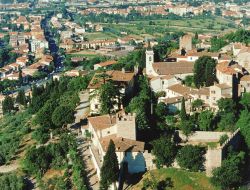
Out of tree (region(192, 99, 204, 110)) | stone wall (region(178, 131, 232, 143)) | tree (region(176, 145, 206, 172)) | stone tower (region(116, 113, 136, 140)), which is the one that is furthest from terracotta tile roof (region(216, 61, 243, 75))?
stone tower (region(116, 113, 136, 140))

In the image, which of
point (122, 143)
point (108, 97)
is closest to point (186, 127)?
point (122, 143)

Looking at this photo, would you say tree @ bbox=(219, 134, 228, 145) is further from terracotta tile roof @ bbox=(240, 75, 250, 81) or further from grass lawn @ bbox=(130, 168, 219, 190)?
terracotta tile roof @ bbox=(240, 75, 250, 81)

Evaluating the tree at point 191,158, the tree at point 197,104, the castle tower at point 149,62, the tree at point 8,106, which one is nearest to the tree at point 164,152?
the tree at point 191,158

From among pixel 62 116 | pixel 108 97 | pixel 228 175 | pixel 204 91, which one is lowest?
pixel 228 175

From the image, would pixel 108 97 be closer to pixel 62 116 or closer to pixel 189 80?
pixel 62 116

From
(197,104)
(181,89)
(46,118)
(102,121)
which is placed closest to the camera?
(102,121)

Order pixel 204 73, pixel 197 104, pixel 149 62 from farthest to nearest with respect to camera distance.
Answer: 1. pixel 149 62
2. pixel 204 73
3. pixel 197 104

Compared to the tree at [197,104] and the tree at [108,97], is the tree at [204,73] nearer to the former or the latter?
the tree at [197,104]

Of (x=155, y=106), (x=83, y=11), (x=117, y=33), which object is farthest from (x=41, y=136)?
(x=83, y=11)

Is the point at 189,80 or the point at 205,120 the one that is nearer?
the point at 205,120
